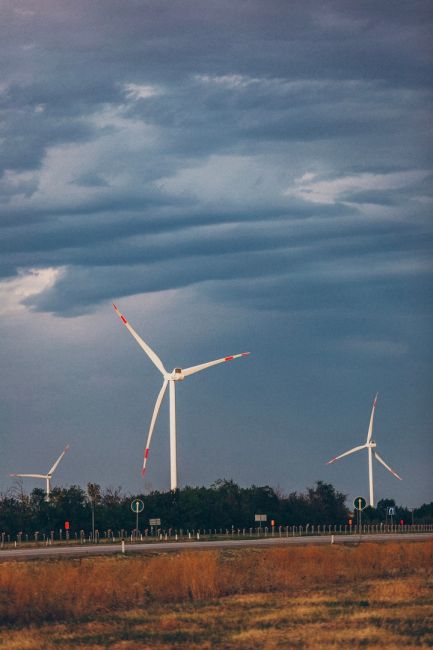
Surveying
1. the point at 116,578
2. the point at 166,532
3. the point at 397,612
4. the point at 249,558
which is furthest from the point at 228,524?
the point at 397,612

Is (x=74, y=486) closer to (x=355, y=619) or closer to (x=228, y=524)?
(x=228, y=524)

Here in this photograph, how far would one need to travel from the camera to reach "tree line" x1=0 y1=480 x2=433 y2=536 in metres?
120

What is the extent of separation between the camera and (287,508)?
14875 centimetres

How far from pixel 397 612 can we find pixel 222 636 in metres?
7.31

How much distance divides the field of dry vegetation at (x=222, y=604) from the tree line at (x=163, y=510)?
5729cm

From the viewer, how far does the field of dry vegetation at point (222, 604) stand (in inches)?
1323

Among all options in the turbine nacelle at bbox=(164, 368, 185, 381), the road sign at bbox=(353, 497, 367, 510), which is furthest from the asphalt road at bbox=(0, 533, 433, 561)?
the turbine nacelle at bbox=(164, 368, 185, 381)

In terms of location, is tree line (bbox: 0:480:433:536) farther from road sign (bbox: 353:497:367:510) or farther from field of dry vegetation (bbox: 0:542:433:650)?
field of dry vegetation (bbox: 0:542:433:650)

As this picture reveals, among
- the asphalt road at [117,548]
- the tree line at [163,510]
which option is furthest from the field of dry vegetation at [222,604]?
the tree line at [163,510]

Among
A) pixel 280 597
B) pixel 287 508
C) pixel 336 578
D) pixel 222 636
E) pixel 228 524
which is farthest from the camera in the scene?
pixel 287 508

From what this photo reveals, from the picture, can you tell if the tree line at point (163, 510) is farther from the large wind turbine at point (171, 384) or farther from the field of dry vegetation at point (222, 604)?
the field of dry vegetation at point (222, 604)

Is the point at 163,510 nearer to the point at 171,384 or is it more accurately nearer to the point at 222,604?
the point at 171,384

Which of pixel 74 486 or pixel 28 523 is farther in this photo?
pixel 74 486

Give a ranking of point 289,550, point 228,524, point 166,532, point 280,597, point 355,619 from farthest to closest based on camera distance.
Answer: point 228,524 < point 166,532 < point 289,550 < point 280,597 < point 355,619
